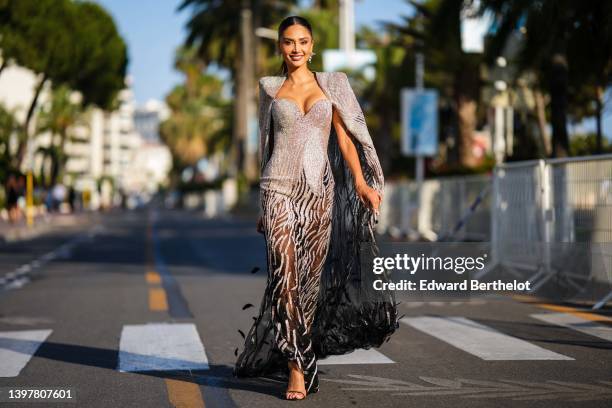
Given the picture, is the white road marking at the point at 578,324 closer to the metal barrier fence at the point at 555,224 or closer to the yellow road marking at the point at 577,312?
the yellow road marking at the point at 577,312

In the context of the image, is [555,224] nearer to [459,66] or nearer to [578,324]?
[578,324]

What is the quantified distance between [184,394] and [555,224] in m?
7.02

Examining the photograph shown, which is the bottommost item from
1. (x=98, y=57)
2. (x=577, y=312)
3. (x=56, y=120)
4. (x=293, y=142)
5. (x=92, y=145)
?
(x=577, y=312)

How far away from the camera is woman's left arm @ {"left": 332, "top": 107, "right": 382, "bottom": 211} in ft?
17.6

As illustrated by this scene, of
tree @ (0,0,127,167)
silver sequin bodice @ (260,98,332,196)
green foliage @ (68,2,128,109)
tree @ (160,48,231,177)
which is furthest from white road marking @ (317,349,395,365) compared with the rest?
tree @ (160,48,231,177)

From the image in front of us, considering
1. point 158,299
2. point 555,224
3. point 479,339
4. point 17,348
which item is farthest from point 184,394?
point 555,224

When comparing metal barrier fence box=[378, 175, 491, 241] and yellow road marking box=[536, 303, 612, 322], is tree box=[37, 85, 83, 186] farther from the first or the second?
yellow road marking box=[536, 303, 612, 322]

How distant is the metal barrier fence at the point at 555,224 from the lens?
400 inches

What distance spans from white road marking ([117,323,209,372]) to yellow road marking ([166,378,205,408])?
0.52m

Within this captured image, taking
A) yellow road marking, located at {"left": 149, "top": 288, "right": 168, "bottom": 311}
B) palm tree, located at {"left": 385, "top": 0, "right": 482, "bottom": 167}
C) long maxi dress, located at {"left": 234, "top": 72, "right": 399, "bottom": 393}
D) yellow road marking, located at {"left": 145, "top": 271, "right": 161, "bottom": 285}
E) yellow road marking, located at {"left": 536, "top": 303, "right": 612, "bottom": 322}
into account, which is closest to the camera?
long maxi dress, located at {"left": 234, "top": 72, "right": 399, "bottom": 393}

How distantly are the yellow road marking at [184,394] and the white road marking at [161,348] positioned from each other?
518 mm

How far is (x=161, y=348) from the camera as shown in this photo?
7.25 meters

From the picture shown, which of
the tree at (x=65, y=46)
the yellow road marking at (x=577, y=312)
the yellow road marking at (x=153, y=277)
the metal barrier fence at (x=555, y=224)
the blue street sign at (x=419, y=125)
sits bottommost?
the yellow road marking at (x=577, y=312)

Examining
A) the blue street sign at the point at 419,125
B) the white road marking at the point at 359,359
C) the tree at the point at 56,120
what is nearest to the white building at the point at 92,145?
the tree at the point at 56,120
